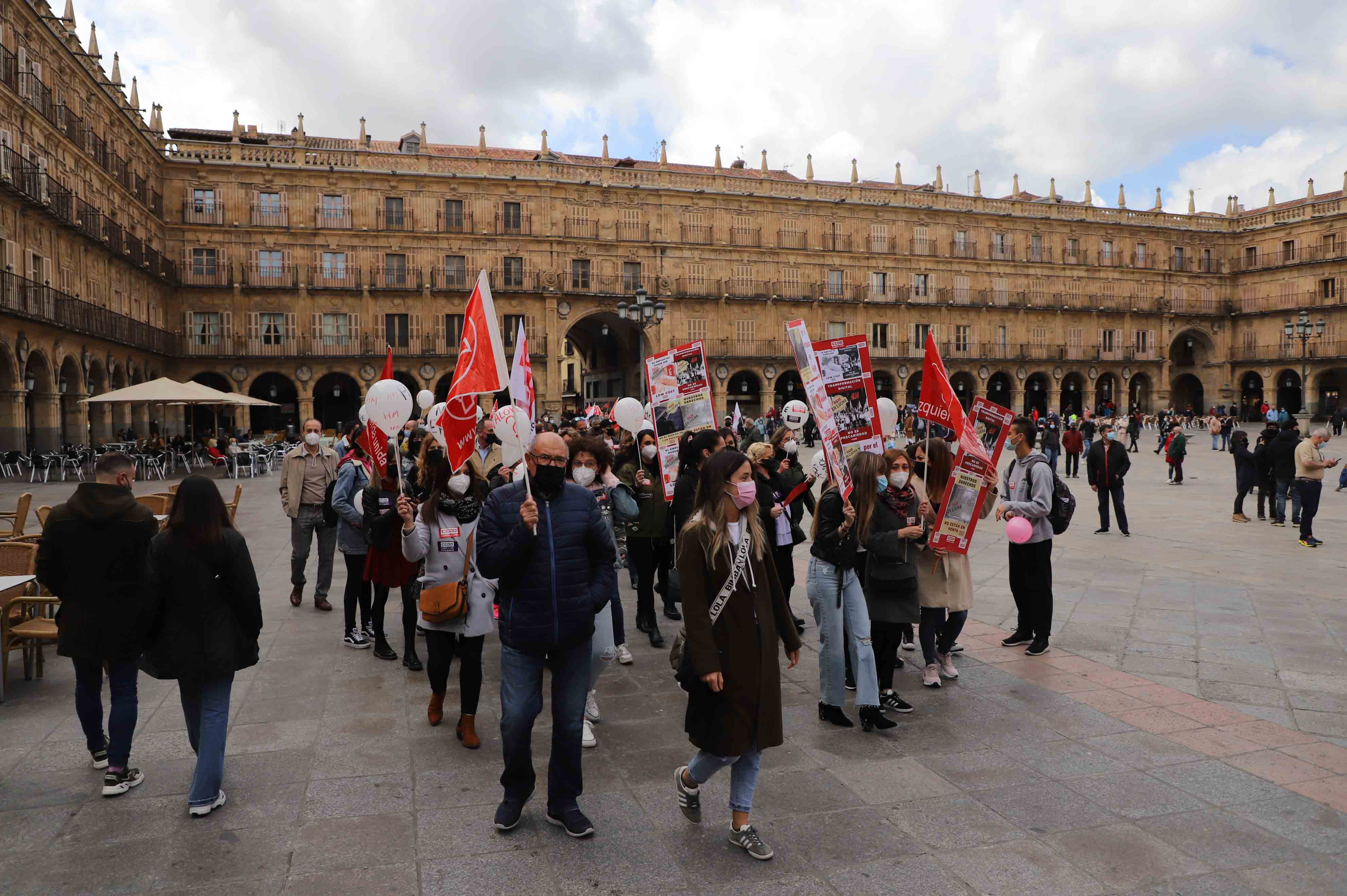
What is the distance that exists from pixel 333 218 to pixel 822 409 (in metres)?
34.4

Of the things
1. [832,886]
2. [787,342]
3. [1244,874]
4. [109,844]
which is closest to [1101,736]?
[1244,874]

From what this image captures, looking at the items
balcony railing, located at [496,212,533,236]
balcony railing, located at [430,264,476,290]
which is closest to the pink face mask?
balcony railing, located at [430,264,476,290]

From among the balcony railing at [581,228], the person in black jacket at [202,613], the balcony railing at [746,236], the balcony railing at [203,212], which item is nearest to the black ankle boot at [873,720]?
the person in black jacket at [202,613]

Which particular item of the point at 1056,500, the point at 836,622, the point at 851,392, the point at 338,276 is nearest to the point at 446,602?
the point at 836,622

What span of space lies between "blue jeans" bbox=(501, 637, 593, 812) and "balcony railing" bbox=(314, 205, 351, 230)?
35.0 meters

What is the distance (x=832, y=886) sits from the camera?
3170mm

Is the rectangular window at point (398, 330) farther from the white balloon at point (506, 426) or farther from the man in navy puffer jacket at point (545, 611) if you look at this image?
the man in navy puffer jacket at point (545, 611)

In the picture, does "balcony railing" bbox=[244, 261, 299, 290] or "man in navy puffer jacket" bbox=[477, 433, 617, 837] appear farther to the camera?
"balcony railing" bbox=[244, 261, 299, 290]

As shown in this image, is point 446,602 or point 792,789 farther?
point 446,602

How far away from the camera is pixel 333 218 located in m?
34.8

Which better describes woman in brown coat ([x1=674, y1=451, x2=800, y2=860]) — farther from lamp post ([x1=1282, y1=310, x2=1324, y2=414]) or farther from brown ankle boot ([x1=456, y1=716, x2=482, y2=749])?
lamp post ([x1=1282, y1=310, x2=1324, y2=414])

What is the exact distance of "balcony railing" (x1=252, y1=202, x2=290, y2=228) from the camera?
3397 cm

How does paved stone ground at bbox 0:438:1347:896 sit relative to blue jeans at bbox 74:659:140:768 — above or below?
below

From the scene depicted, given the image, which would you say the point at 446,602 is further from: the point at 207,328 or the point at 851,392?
the point at 207,328
